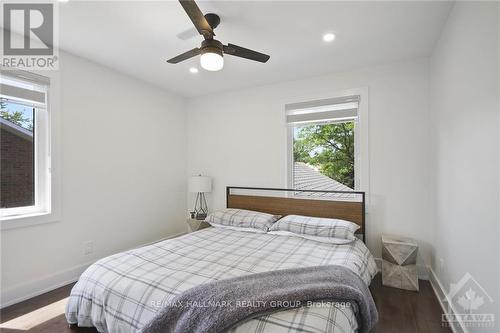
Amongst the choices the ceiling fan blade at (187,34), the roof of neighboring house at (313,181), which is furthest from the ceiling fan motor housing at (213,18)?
the roof of neighboring house at (313,181)

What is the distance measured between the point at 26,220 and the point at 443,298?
3.87 meters

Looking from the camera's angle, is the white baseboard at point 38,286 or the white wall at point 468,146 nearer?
the white wall at point 468,146

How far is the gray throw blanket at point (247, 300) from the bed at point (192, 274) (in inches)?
1.8

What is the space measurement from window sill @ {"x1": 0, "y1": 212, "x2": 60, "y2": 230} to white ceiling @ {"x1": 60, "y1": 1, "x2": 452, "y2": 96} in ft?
5.66

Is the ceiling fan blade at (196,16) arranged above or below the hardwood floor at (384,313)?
above

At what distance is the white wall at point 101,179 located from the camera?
7.40 ft

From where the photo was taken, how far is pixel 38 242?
7.43ft

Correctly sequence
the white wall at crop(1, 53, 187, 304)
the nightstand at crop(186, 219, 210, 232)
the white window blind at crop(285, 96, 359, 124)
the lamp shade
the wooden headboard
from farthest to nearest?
the lamp shade, the nightstand at crop(186, 219, 210, 232), the white window blind at crop(285, 96, 359, 124), the wooden headboard, the white wall at crop(1, 53, 187, 304)

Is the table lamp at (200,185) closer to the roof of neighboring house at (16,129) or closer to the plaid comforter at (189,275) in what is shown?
the plaid comforter at (189,275)

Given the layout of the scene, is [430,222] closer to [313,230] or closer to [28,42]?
[313,230]

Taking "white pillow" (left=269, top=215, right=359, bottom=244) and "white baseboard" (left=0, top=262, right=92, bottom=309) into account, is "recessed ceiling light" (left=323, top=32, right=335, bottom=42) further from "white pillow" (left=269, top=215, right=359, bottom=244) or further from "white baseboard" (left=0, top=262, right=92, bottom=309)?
"white baseboard" (left=0, top=262, right=92, bottom=309)

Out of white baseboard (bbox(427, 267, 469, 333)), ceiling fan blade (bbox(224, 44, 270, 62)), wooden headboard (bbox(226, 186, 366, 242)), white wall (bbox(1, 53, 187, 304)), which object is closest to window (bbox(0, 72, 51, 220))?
white wall (bbox(1, 53, 187, 304))

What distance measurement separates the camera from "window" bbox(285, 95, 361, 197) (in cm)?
292

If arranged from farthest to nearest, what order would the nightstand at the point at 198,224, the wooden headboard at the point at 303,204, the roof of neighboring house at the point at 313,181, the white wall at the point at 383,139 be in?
the nightstand at the point at 198,224 → the roof of neighboring house at the point at 313,181 → the wooden headboard at the point at 303,204 → the white wall at the point at 383,139
